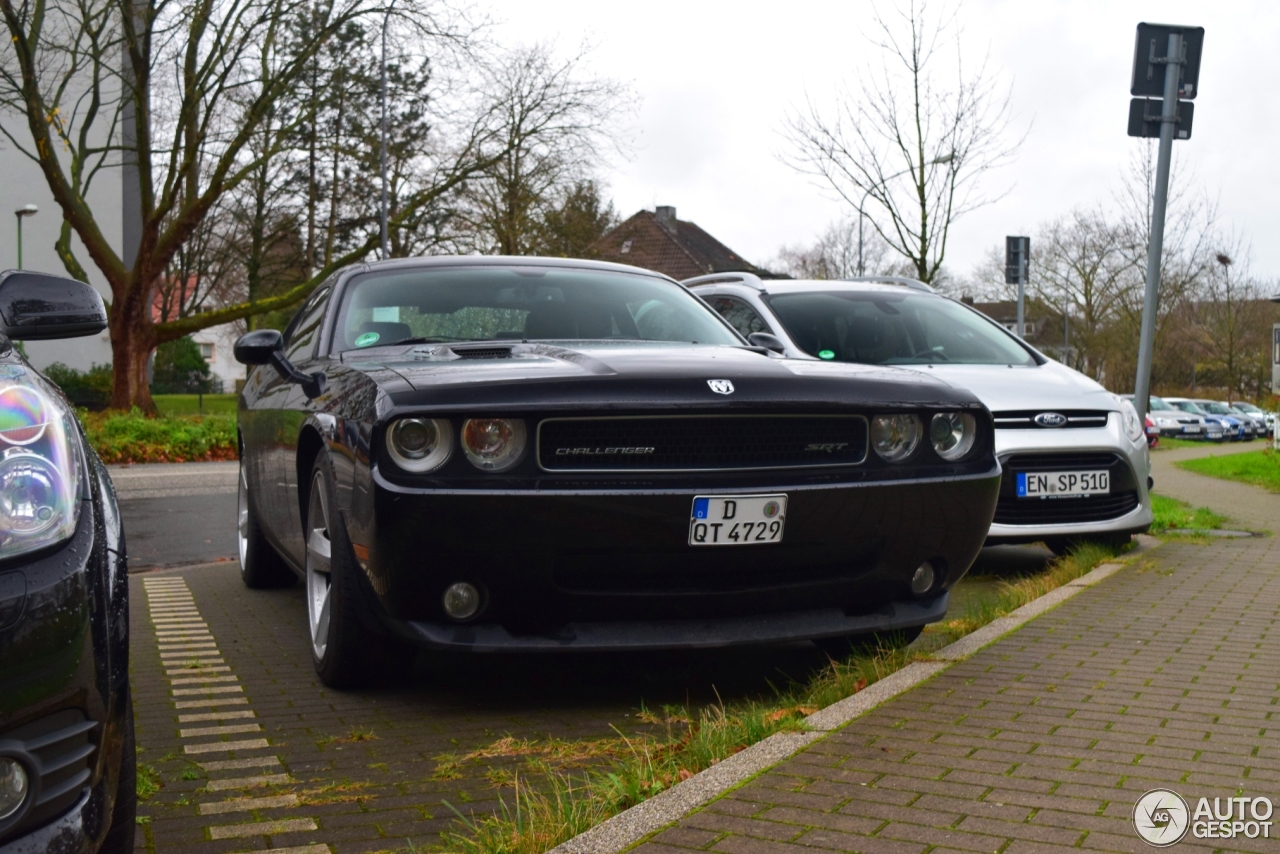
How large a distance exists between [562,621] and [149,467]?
15434mm

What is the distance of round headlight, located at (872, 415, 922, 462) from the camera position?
4422mm

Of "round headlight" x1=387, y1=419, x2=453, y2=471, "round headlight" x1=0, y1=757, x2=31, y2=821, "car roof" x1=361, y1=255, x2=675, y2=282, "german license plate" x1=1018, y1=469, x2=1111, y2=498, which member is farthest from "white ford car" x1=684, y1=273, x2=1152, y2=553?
"round headlight" x1=0, y1=757, x2=31, y2=821

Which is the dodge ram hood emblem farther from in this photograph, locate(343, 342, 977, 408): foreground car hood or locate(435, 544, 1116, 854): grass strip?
locate(435, 544, 1116, 854): grass strip

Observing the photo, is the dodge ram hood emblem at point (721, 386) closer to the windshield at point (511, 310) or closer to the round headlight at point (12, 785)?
the windshield at point (511, 310)

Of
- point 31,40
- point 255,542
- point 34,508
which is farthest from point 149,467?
point 34,508

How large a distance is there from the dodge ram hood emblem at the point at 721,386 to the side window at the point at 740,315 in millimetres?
4223

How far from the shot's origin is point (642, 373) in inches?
162

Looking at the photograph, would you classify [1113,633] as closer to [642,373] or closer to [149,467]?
[642,373]

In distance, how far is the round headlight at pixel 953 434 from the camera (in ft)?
15.0

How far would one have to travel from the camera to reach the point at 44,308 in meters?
3.27

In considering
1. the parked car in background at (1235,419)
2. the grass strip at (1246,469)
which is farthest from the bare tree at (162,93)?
the parked car in background at (1235,419)

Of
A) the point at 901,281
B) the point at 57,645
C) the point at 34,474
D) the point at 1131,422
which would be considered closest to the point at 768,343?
the point at 1131,422

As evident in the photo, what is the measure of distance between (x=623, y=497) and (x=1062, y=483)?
397cm

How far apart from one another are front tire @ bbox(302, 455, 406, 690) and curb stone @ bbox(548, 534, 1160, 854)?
1.37 meters
